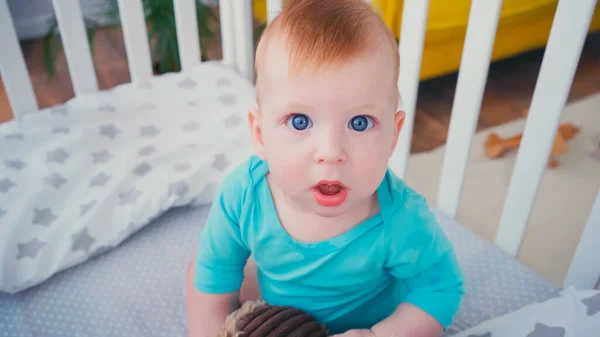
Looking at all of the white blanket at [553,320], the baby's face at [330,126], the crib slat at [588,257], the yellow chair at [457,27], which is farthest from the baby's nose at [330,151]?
the yellow chair at [457,27]

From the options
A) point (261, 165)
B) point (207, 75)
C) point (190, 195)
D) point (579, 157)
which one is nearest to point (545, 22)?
point (579, 157)

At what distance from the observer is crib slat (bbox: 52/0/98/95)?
130cm

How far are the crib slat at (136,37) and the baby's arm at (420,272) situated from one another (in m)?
0.91

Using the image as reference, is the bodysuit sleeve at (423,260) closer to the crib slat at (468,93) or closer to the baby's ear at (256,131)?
the baby's ear at (256,131)

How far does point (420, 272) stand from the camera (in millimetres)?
754

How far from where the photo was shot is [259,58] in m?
0.64

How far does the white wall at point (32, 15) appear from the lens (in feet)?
7.50

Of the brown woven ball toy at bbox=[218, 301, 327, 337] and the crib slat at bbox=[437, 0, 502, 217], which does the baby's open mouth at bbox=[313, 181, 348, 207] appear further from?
the crib slat at bbox=[437, 0, 502, 217]

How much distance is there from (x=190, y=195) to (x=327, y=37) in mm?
672

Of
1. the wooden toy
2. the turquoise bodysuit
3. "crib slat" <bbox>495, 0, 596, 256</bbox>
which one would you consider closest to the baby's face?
the turquoise bodysuit

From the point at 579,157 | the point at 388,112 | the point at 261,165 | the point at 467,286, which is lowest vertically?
the point at 579,157

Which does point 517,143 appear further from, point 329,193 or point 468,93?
point 329,193

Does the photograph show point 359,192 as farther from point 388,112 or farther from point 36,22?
point 36,22

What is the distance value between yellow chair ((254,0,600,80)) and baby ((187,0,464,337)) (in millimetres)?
976
